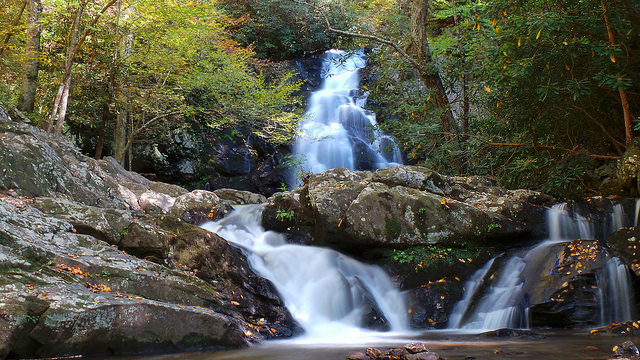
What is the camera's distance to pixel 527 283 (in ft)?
20.5

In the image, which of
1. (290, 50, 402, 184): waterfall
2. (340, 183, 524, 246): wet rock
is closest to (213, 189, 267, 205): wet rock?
(290, 50, 402, 184): waterfall

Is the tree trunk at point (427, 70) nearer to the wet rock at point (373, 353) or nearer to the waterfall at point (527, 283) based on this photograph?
the waterfall at point (527, 283)

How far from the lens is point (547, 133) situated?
8391mm

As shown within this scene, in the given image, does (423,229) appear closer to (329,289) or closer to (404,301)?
(404,301)

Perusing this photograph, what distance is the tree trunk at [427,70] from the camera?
31.3 feet

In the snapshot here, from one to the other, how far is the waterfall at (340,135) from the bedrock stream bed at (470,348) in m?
10.6

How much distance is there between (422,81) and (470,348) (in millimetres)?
9469

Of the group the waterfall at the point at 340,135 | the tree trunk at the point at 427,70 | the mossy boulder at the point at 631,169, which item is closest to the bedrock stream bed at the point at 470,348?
the mossy boulder at the point at 631,169

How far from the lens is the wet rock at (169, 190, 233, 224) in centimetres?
916

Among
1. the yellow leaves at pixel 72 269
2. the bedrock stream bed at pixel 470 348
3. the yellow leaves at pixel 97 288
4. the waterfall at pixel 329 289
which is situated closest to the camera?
the bedrock stream bed at pixel 470 348

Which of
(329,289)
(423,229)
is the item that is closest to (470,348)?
(329,289)

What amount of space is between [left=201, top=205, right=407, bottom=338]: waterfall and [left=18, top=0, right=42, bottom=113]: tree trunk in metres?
6.72

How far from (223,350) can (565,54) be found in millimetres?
6623

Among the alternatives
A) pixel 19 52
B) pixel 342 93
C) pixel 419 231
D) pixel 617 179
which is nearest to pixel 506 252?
pixel 419 231
